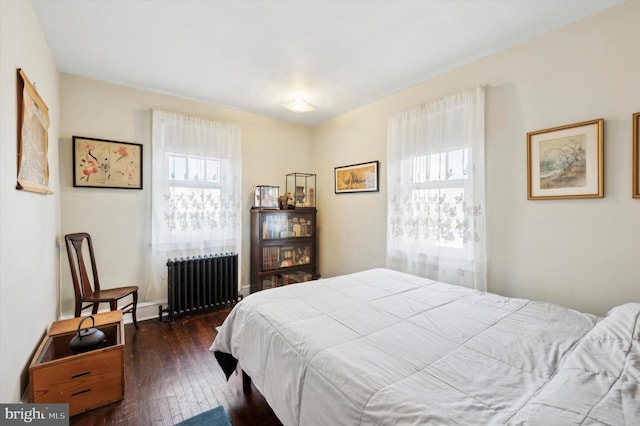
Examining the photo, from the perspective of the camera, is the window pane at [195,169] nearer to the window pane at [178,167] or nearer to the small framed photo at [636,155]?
the window pane at [178,167]

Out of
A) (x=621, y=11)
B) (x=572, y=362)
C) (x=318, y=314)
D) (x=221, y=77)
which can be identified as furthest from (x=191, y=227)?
(x=621, y=11)

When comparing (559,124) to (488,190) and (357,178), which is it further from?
(357,178)

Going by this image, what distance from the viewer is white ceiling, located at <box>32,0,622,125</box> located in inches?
72.8

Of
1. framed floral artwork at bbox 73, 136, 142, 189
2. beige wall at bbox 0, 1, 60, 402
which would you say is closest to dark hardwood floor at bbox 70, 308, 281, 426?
beige wall at bbox 0, 1, 60, 402

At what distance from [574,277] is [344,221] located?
2492 mm

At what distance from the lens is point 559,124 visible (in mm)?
2031

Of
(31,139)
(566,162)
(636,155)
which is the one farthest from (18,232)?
(636,155)

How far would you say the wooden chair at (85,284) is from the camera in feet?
8.25

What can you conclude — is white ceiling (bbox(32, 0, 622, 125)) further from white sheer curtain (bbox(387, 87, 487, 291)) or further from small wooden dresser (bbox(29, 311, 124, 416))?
small wooden dresser (bbox(29, 311, 124, 416))

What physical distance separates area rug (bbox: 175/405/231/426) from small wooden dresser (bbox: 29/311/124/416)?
59cm

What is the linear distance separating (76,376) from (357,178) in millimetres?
3217

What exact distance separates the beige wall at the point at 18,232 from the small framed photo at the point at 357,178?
10.1 feet

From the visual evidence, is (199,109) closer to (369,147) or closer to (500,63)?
(369,147)

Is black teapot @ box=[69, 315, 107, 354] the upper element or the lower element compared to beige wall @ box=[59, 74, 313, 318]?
lower
